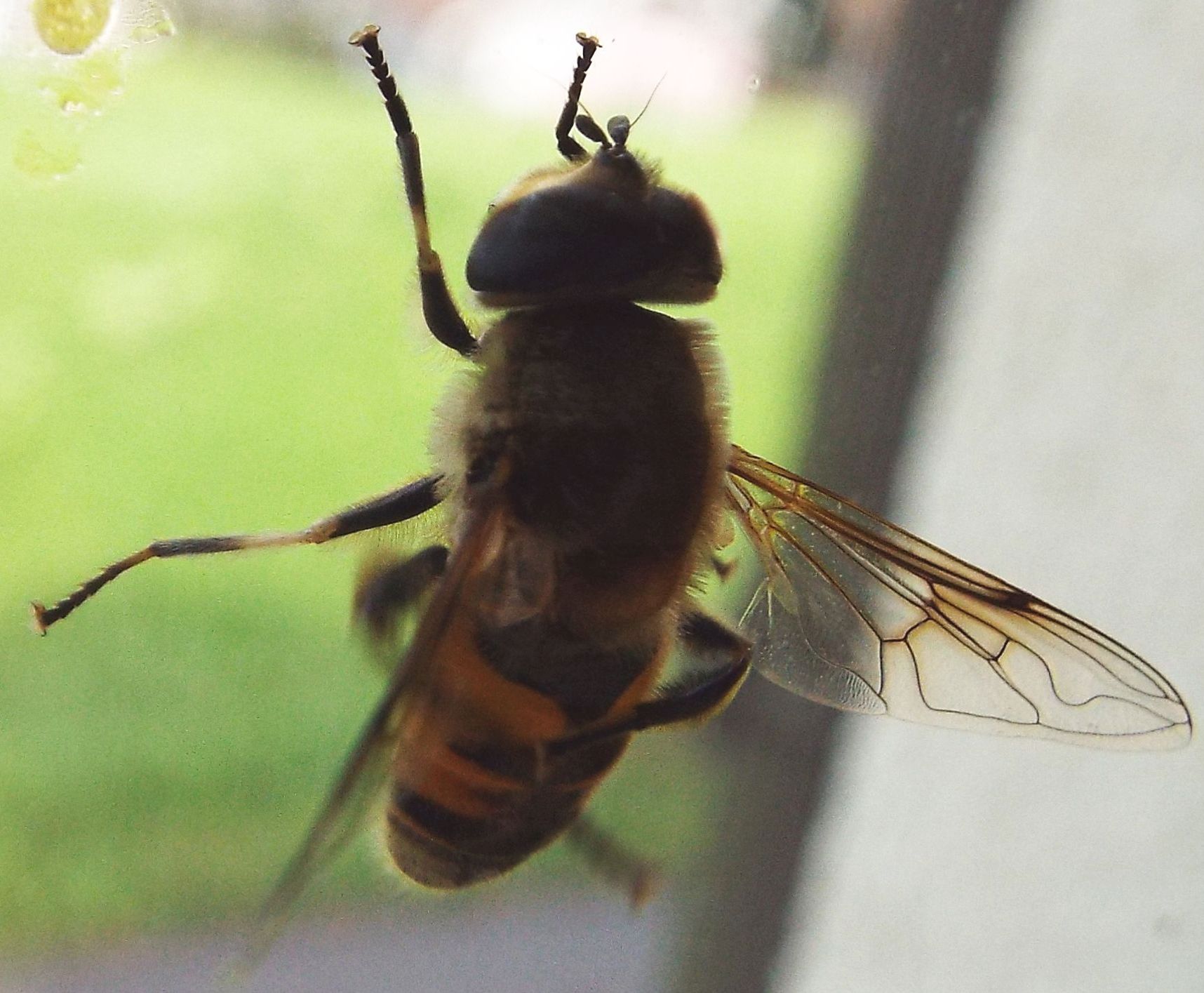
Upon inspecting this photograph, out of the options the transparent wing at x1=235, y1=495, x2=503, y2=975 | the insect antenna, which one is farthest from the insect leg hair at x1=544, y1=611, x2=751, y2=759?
the insect antenna

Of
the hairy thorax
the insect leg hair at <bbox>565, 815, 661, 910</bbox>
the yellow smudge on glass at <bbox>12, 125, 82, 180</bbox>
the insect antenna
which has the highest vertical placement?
the insect antenna

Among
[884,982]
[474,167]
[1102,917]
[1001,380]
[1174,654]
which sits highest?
[474,167]

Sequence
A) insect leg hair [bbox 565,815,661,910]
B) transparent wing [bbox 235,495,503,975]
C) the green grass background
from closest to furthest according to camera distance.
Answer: transparent wing [bbox 235,495,503,975], the green grass background, insect leg hair [bbox 565,815,661,910]

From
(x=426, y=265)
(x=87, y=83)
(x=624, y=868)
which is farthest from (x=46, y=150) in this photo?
(x=624, y=868)

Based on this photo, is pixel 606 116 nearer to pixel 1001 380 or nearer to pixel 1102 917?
pixel 1001 380

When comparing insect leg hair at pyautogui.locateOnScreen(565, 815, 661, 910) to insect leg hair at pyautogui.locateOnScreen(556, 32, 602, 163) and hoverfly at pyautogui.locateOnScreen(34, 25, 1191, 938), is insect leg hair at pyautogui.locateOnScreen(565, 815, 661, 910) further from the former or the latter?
insect leg hair at pyautogui.locateOnScreen(556, 32, 602, 163)

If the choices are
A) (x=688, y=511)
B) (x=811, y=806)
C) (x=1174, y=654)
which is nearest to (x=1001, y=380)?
(x=1174, y=654)

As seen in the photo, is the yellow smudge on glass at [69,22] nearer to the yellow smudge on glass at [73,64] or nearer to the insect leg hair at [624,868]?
the yellow smudge on glass at [73,64]
